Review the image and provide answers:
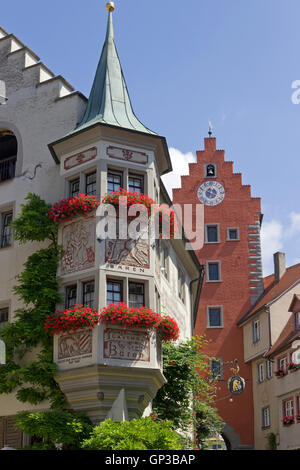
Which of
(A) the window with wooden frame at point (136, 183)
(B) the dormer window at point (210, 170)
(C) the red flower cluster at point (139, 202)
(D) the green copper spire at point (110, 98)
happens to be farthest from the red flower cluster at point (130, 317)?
(B) the dormer window at point (210, 170)

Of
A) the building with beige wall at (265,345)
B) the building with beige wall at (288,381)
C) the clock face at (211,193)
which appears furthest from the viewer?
the clock face at (211,193)

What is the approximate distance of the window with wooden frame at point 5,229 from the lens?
2177cm

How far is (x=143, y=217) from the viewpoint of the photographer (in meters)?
19.5

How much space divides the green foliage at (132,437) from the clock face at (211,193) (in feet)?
107

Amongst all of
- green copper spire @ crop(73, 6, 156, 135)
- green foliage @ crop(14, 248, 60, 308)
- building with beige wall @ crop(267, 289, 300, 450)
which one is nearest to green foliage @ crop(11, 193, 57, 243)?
green foliage @ crop(14, 248, 60, 308)

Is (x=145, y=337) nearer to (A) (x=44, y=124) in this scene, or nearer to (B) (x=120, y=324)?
(B) (x=120, y=324)

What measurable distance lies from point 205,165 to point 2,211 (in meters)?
28.6

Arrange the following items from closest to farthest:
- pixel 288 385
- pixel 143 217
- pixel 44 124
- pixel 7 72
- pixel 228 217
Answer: pixel 143 217
pixel 44 124
pixel 7 72
pixel 288 385
pixel 228 217

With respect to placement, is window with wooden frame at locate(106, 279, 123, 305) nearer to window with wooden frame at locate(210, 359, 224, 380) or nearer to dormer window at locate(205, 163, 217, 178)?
window with wooden frame at locate(210, 359, 224, 380)

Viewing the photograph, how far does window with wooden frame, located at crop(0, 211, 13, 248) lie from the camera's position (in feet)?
71.4

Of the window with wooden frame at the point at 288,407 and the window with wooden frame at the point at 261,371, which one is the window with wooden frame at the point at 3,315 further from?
the window with wooden frame at the point at 261,371
